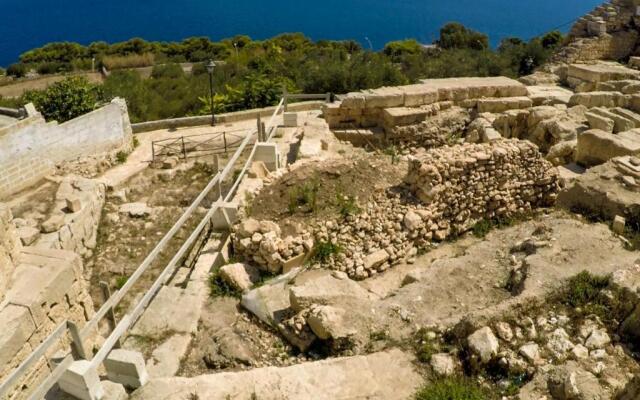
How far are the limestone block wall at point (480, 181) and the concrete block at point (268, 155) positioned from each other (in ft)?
9.47

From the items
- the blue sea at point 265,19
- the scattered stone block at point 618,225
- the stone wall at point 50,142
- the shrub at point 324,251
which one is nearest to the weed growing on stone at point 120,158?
the stone wall at point 50,142

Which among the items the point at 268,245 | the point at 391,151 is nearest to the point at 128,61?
the point at 391,151

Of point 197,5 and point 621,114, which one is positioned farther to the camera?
point 197,5

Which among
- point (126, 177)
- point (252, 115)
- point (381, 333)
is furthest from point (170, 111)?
point (381, 333)

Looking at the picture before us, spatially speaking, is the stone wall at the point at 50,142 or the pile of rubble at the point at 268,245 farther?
the stone wall at the point at 50,142

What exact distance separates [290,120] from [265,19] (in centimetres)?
7221

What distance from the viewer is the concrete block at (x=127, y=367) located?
4402 millimetres

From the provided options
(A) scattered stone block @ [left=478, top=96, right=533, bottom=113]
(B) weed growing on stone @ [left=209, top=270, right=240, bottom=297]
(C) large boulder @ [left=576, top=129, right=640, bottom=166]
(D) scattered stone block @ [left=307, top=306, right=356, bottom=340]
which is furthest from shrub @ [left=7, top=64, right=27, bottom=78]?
(D) scattered stone block @ [left=307, top=306, right=356, bottom=340]

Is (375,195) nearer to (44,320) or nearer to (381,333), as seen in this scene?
(381,333)

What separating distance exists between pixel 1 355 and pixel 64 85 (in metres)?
10.9

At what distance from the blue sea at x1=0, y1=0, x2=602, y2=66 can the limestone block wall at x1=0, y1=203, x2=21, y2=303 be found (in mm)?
53624

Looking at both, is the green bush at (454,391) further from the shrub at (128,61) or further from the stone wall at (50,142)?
the shrub at (128,61)

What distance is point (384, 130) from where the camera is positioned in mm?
12633

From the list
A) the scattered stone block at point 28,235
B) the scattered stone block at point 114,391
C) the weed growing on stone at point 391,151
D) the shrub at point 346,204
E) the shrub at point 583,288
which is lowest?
the scattered stone block at point 28,235
